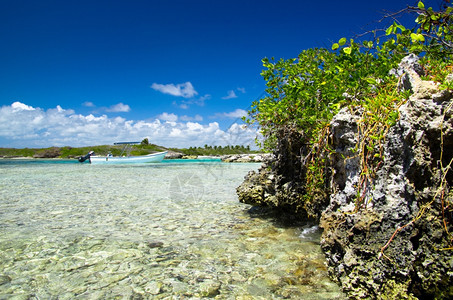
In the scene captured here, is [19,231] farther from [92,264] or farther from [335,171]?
[335,171]

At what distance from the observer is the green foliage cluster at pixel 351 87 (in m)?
3.46

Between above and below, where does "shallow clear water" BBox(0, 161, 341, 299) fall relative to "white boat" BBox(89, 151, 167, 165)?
below

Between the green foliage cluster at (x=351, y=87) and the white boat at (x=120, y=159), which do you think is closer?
the green foliage cluster at (x=351, y=87)

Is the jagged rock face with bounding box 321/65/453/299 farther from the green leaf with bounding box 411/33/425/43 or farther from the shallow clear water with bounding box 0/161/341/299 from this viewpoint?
the shallow clear water with bounding box 0/161/341/299

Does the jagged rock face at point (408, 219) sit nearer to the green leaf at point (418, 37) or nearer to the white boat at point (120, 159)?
the green leaf at point (418, 37)

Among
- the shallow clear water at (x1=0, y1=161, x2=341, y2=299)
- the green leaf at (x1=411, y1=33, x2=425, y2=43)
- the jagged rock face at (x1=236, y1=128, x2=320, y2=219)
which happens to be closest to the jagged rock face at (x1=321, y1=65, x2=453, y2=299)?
the green leaf at (x1=411, y1=33, x2=425, y2=43)

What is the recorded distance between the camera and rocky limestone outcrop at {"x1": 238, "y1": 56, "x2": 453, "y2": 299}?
273 centimetres

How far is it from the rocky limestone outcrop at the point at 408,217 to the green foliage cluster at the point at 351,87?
186 millimetres

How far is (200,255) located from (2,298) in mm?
2953

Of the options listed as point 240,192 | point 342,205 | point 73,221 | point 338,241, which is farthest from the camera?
point 240,192

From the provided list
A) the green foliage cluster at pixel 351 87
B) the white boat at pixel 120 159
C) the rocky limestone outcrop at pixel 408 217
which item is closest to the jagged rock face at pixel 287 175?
the green foliage cluster at pixel 351 87

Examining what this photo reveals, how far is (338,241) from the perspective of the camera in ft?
11.9

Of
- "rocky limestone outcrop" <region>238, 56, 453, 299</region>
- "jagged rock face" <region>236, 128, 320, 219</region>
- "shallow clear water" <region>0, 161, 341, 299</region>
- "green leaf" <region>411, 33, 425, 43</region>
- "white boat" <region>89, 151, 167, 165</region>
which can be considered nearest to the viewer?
"rocky limestone outcrop" <region>238, 56, 453, 299</region>

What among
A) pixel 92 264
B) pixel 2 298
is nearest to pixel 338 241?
pixel 92 264
